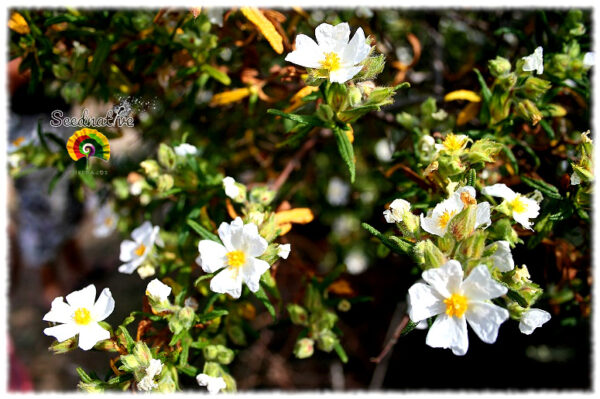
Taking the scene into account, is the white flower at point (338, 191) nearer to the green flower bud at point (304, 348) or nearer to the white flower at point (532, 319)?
the green flower bud at point (304, 348)

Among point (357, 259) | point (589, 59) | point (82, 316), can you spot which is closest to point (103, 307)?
point (82, 316)

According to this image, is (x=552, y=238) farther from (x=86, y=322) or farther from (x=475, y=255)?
(x=86, y=322)

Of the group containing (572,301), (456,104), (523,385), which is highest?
(456,104)

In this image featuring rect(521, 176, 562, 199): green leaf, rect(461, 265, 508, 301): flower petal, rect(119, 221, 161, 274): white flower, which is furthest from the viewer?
rect(119, 221, 161, 274): white flower

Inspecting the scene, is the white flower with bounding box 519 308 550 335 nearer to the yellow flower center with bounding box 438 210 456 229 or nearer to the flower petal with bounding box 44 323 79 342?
the yellow flower center with bounding box 438 210 456 229

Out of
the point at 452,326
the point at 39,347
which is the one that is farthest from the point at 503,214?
A: the point at 39,347

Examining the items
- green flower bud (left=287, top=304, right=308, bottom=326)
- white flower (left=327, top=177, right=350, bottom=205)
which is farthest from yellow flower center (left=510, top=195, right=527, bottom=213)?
white flower (left=327, top=177, right=350, bottom=205)

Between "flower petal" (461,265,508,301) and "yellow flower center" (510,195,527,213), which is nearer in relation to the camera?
"flower petal" (461,265,508,301)
